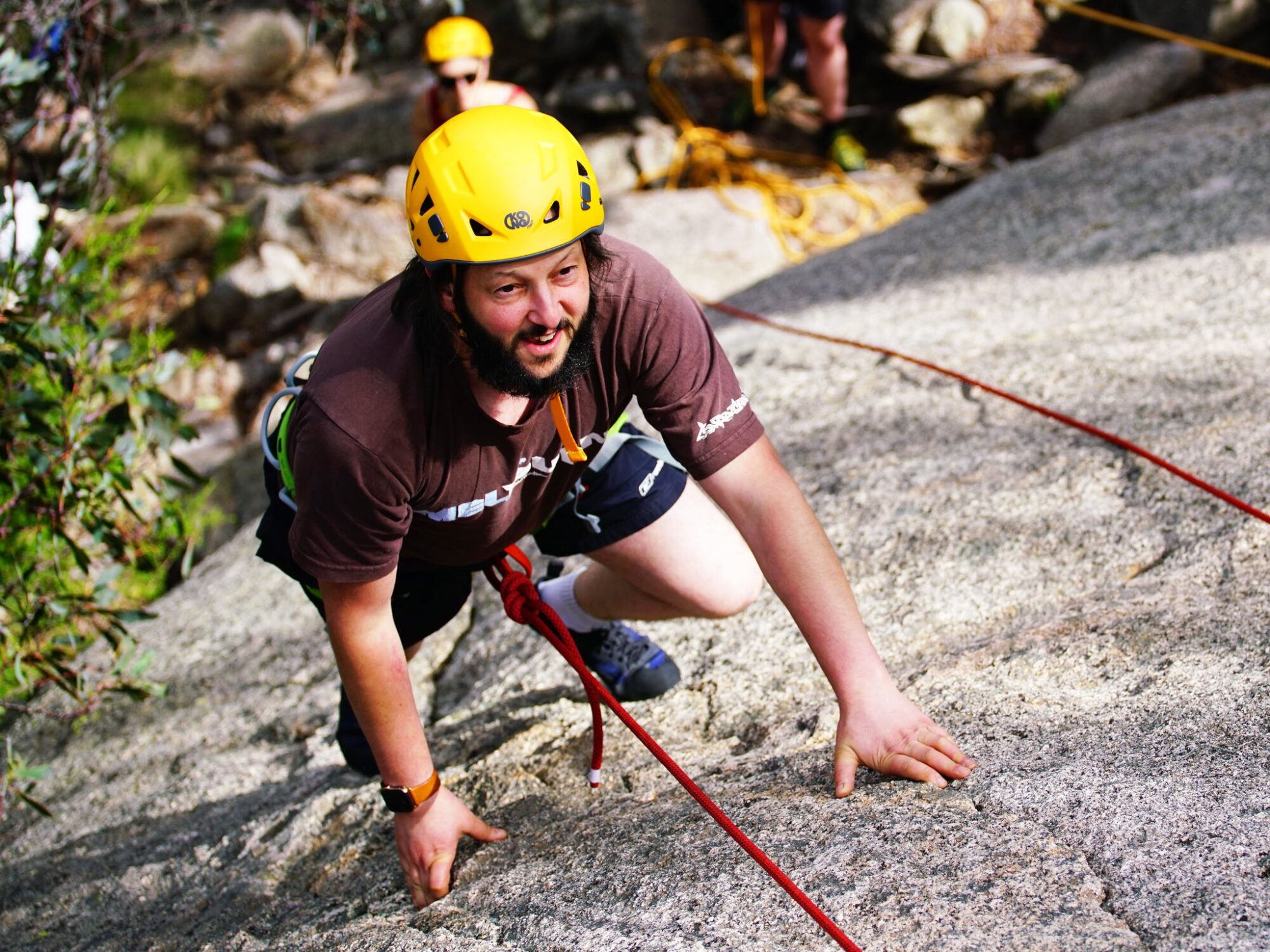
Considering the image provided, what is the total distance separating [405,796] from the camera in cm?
224

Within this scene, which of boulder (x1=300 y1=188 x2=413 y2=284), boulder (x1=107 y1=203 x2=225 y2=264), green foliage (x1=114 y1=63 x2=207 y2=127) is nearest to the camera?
boulder (x1=300 y1=188 x2=413 y2=284)

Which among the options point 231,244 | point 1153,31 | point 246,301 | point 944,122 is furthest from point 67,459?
point 1153,31

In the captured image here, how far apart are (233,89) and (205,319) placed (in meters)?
2.89

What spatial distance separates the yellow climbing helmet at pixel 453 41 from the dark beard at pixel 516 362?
12.4 ft

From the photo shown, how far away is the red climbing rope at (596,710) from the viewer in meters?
1.86

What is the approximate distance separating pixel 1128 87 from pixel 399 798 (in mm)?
7239

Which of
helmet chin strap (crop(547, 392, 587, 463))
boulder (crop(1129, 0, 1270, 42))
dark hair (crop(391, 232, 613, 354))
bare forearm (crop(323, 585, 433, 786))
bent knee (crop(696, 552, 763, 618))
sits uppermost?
dark hair (crop(391, 232, 613, 354))

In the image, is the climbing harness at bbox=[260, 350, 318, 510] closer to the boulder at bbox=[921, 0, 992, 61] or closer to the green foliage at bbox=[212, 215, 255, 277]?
the green foliage at bbox=[212, 215, 255, 277]

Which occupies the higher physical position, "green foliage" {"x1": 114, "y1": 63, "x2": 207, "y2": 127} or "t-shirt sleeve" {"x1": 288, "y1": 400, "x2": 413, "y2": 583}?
"green foliage" {"x1": 114, "y1": 63, "x2": 207, "y2": 127}

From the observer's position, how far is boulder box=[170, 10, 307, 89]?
971cm

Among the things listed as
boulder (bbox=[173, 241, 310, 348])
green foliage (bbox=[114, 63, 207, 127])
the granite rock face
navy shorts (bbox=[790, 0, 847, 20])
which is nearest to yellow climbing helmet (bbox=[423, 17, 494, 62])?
the granite rock face

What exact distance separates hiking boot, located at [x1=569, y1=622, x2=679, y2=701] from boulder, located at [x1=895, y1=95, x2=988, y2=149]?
6.34m

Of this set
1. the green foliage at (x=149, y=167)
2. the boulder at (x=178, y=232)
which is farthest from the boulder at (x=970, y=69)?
the green foliage at (x=149, y=167)

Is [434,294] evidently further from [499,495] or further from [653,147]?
[653,147]
